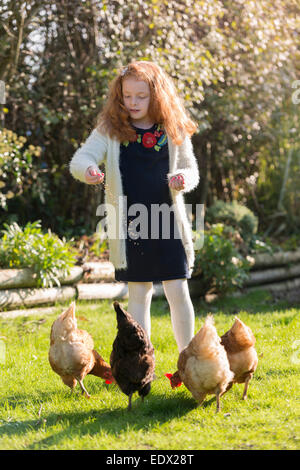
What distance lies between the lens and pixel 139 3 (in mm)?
6020

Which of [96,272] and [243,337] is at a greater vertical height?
[96,272]

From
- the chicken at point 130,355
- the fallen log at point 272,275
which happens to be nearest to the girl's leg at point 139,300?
the chicken at point 130,355

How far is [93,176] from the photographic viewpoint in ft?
10.0

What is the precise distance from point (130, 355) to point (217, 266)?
337cm

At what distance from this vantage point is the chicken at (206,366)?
9.02 ft

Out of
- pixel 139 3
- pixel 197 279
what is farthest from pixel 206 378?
pixel 139 3

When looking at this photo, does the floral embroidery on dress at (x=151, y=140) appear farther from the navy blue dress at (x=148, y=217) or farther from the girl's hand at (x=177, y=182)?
the girl's hand at (x=177, y=182)

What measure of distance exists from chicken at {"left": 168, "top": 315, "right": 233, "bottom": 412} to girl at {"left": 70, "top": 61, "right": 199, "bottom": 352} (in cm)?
53

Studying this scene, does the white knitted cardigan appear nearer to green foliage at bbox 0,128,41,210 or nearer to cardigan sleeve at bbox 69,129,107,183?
cardigan sleeve at bbox 69,129,107,183

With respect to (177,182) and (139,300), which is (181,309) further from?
(177,182)

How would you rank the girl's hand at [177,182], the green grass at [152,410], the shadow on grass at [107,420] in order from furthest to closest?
the girl's hand at [177,182] < the shadow on grass at [107,420] < the green grass at [152,410]

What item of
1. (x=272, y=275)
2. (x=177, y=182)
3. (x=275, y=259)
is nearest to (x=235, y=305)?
(x=272, y=275)

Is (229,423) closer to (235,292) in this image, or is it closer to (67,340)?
(67,340)

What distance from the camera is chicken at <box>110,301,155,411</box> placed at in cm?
278
